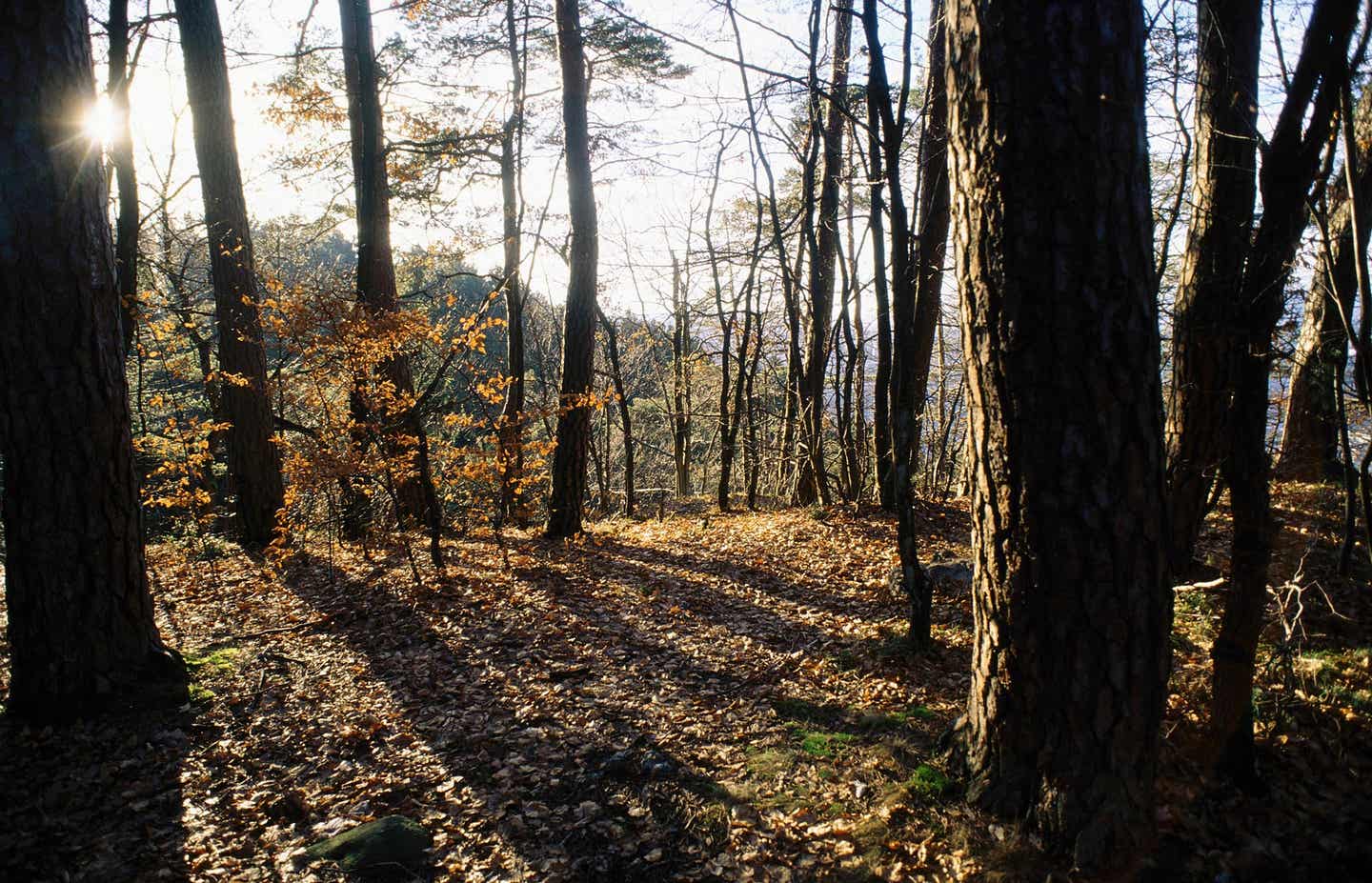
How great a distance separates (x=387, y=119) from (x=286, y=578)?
828 cm

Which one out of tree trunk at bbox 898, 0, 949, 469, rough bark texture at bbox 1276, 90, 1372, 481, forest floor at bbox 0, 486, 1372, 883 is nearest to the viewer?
forest floor at bbox 0, 486, 1372, 883

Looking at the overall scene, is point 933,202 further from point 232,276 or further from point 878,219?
point 232,276

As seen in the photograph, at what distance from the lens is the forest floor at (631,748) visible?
9.56ft

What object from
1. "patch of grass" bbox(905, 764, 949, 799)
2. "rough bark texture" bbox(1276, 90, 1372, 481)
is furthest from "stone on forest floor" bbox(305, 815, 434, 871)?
"rough bark texture" bbox(1276, 90, 1372, 481)

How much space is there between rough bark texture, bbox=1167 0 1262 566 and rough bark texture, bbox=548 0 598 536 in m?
6.01

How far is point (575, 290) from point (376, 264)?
280 centimetres

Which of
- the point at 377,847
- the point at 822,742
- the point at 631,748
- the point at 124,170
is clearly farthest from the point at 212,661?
the point at 124,170

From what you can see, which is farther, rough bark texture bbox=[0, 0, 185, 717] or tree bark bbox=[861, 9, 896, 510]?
tree bark bbox=[861, 9, 896, 510]

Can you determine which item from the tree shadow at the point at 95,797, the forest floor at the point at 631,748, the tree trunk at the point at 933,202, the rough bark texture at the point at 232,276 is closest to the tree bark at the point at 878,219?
the tree trunk at the point at 933,202

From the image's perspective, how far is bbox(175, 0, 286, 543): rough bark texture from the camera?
8141mm

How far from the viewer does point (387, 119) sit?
39.5ft

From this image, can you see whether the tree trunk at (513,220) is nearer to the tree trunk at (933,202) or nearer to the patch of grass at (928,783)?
the tree trunk at (933,202)

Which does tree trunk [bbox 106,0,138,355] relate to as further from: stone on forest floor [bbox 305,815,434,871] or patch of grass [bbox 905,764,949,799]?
patch of grass [bbox 905,764,949,799]

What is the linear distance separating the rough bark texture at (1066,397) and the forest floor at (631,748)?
0.44 meters
